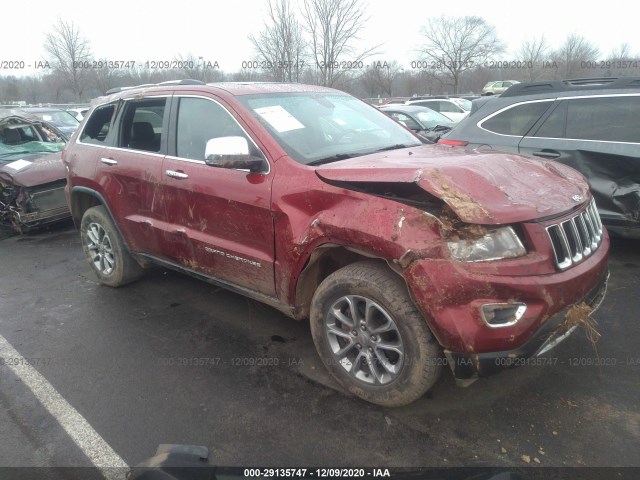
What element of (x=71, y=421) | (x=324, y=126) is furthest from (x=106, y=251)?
(x=324, y=126)

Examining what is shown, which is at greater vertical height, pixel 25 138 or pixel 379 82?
pixel 379 82

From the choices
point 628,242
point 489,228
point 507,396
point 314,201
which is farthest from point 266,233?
point 628,242

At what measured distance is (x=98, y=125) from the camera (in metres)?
4.60

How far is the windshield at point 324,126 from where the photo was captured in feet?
10.2

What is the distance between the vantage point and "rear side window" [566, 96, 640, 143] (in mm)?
4324

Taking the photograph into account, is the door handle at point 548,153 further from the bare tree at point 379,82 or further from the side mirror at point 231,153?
the bare tree at point 379,82

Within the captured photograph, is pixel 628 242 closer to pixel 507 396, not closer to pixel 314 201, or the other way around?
pixel 507 396

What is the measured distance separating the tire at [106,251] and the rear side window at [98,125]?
66 centimetres

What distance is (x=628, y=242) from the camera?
5.16 metres

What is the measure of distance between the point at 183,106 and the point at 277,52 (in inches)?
580

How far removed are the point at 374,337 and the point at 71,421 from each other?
6.03 feet

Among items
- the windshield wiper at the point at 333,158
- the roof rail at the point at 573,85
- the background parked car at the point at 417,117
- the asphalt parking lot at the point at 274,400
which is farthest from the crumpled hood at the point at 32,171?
the background parked car at the point at 417,117

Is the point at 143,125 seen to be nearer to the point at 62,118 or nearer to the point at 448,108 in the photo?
the point at 62,118

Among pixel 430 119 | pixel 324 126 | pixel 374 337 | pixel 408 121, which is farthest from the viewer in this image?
pixel 430 119
